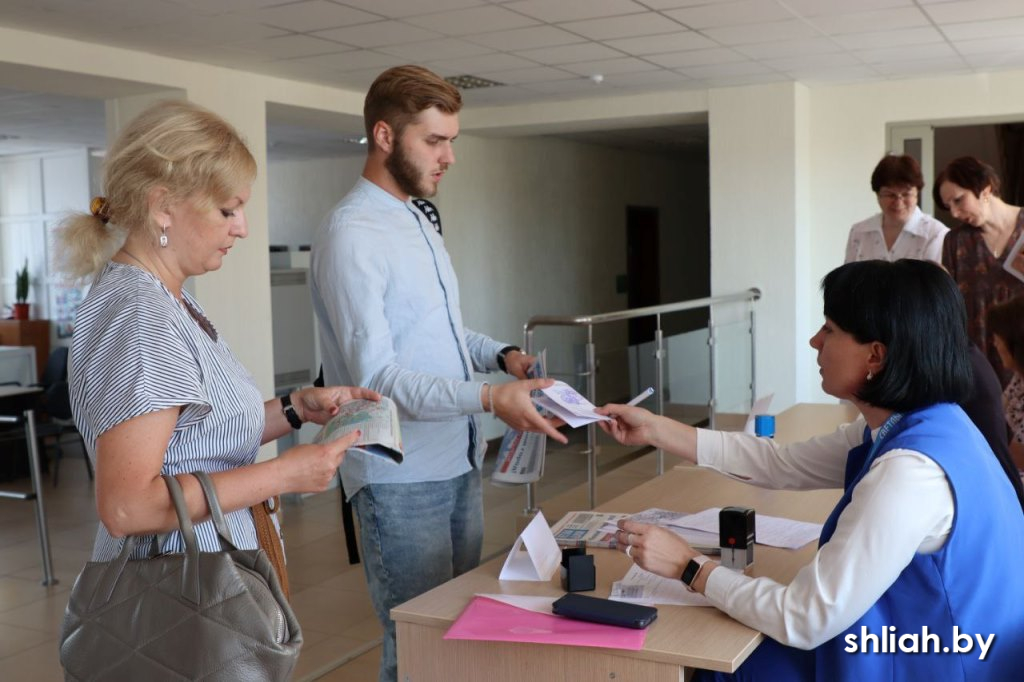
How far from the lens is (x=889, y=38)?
5.57 m

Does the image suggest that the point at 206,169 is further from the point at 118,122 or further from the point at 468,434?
the point at 118,122

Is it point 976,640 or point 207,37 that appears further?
point 207,37

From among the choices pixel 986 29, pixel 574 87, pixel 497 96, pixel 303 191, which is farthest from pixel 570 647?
pixel 303 191

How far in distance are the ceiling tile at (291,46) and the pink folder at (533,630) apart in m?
3.98

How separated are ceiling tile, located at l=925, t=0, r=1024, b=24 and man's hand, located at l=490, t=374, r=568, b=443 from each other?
3758mm

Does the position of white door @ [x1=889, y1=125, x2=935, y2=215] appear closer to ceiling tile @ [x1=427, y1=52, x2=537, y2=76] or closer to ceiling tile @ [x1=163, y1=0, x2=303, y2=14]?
ceiling tile @ [x1=427, y1=52, x2=537, y2=76]

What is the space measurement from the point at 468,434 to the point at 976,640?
3.60 ft

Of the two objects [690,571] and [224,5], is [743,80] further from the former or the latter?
[690,571]

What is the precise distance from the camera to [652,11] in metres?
4.76

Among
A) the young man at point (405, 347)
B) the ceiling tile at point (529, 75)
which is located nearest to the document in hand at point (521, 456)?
the young man at point (405, 347)

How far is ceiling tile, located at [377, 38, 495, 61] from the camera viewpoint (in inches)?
209

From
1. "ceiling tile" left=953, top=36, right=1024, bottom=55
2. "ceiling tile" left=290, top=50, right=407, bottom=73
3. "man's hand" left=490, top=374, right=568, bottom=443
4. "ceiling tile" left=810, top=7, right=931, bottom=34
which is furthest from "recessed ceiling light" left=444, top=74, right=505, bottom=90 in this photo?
"man's hand" left=490, top=374, right=568, bottom=443

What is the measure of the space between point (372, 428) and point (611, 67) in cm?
497

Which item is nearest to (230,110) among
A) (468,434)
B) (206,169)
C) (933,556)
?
(468,434)
